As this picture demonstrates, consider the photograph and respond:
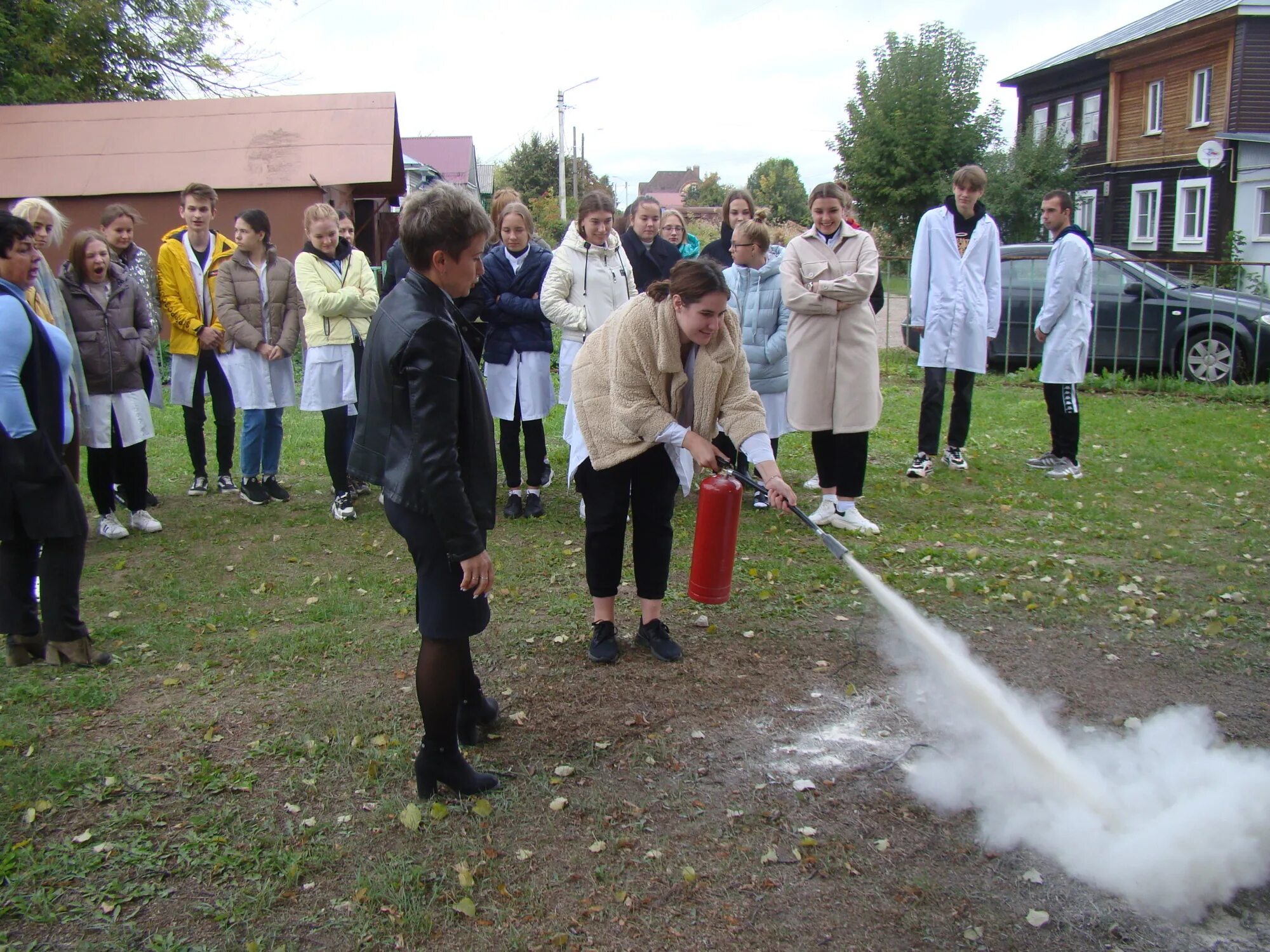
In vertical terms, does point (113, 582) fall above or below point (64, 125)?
below

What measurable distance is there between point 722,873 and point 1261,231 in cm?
3157

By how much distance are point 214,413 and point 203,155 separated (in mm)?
10301

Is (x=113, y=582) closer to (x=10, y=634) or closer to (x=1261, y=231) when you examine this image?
(x=10, y=634)

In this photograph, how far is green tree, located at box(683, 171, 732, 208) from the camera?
75438 mm

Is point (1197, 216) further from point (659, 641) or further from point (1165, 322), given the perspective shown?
→ point (659, 641)

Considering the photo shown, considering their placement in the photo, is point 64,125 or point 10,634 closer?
point 10,634

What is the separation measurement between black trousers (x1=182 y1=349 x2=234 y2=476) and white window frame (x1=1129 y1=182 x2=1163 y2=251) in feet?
107

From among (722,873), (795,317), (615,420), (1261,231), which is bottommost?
(722,873)

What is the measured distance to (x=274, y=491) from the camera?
834 centimetres

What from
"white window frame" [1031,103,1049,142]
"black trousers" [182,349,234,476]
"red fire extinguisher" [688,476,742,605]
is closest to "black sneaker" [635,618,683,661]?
"red fire extinguisher" [688,476,742,605]

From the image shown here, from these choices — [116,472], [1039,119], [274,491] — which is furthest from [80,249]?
[1039,119]

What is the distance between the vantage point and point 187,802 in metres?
3.76

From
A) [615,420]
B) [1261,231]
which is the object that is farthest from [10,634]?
[1261,231]

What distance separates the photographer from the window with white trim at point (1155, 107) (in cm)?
3284
